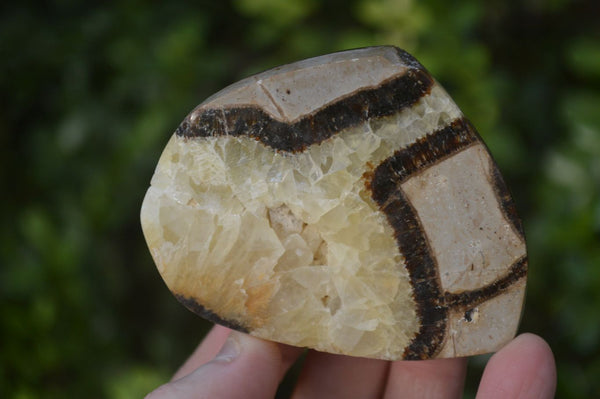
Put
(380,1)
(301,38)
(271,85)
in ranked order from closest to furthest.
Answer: (271,85) → (380,1) → (301,38)

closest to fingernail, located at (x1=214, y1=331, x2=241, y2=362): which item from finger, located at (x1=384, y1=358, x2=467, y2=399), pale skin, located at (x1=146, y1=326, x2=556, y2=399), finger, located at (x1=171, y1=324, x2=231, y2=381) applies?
pale skin, located at (x1=146, y1=326, x2=556, y2=399)

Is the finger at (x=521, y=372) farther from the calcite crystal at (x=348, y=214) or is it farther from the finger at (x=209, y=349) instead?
the finger at (x=209, y=349)

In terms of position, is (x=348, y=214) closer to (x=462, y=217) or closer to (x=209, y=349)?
(x=462, y=217)

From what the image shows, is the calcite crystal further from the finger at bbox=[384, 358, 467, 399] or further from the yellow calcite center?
the finger at bbox=[384, 358, 467, 399]

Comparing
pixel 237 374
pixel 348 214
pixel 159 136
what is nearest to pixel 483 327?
pixel 348 214

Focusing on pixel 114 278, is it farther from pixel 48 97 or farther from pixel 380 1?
pixel 380 1

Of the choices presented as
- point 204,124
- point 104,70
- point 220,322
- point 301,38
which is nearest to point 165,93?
point 104,70

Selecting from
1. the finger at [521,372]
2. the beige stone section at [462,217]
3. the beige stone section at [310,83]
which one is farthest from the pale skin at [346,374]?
the beige stone section at [310,83]
